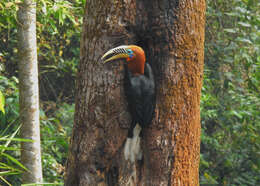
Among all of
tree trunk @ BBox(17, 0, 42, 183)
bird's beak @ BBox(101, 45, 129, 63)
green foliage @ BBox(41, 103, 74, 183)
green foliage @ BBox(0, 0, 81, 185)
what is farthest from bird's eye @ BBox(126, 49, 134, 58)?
green foliage @ BBox(41, 103, 74, 183)

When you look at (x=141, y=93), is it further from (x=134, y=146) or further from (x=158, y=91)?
(x=134, y=146)

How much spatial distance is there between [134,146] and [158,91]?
315 mm

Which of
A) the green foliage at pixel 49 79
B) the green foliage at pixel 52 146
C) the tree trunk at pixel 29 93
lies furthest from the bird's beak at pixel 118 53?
the green foliage at pixel 52 146

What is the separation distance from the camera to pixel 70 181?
1.80 meters

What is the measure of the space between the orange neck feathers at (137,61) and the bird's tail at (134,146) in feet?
0.93

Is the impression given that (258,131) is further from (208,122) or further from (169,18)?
(169,18)

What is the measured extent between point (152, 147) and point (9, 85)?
118 inches

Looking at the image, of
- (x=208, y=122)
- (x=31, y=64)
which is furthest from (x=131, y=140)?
(x=208, y=122)

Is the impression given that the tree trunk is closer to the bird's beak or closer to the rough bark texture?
the rough bark texture

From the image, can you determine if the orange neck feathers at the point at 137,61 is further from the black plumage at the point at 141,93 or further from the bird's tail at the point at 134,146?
the bird's tail at the point at 134,146

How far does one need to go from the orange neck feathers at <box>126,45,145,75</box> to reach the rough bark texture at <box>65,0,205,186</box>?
0.06m

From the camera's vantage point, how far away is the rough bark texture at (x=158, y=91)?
1646 mm

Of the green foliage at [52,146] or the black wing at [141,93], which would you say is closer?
the black wing at [141,93]

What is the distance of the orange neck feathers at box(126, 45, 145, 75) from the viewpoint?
1.58 m
